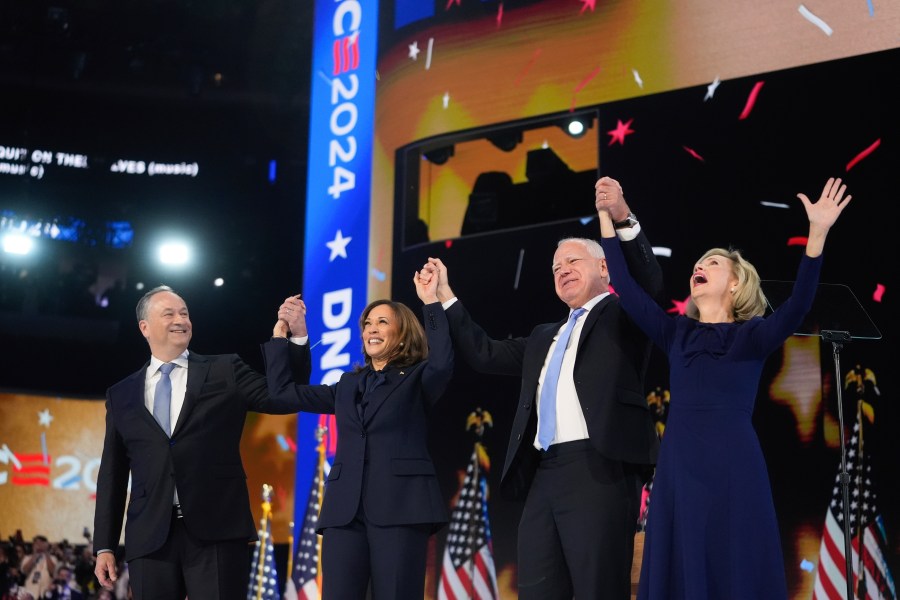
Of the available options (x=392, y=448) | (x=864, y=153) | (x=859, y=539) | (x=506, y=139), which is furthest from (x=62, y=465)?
(x=864, y=153)

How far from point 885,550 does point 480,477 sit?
101 inches

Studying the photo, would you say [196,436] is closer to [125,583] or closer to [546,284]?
[546,284]

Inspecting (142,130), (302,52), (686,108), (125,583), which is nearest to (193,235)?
(142,130)

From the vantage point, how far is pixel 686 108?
6.03m

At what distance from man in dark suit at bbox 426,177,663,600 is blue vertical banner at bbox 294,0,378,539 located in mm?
4167

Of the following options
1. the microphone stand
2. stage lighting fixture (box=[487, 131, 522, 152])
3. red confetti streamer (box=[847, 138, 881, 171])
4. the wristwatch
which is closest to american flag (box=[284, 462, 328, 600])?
stage lighting fixture (box=[487, 131, 522, 152])

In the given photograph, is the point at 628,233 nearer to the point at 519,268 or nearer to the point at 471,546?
the point at 519,268

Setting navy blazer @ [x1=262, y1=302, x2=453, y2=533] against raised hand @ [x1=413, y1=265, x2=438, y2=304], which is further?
raised hand @ [x1=413, y1=265, x2=438, y2=304]

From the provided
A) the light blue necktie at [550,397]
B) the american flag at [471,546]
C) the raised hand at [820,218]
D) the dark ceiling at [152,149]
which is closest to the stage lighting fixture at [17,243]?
the dark ceiling at [152,149]

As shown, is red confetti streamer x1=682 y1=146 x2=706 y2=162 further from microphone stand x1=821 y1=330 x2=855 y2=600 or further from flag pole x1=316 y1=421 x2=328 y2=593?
flag pole x1=316 y1=421 x2=328 y2=593

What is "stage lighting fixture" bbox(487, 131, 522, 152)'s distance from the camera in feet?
22.7

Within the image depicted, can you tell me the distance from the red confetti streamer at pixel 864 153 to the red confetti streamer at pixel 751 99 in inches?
25.3

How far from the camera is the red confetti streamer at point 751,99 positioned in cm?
579

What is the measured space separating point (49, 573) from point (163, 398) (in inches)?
238
